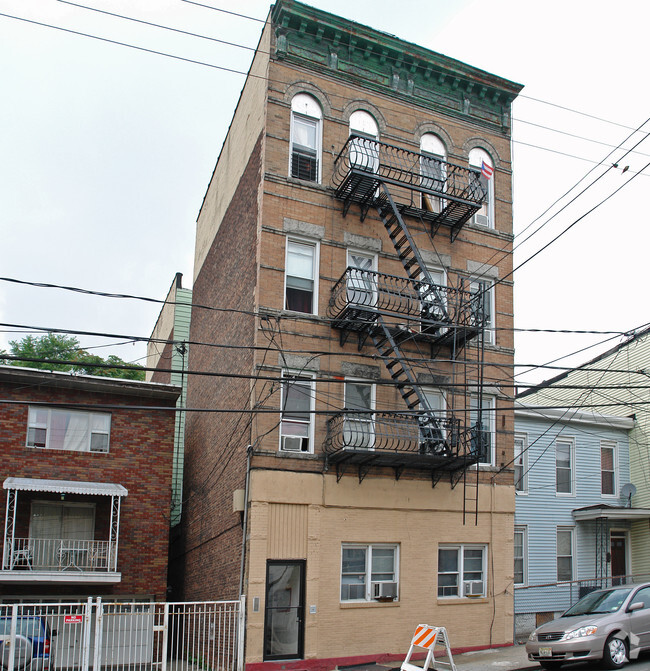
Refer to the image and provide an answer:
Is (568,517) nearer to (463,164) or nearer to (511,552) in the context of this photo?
(511,552)

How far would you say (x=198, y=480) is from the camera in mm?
22781

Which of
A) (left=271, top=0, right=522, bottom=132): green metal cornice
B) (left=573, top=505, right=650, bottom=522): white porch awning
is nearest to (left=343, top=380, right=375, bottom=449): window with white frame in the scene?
(left=271, top=0, right=522, bottom=132): green metal cornice

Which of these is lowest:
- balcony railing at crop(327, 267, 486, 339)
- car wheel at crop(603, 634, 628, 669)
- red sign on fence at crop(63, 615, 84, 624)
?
Result: car wheel at crop(603, 634, 628, 669)

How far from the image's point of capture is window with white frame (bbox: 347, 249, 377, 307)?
59.3 feet

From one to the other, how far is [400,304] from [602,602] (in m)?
7.83

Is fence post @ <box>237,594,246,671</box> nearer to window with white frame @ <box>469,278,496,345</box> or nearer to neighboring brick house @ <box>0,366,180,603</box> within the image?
neighboring brick house @ <box>0,366,180,603</box>

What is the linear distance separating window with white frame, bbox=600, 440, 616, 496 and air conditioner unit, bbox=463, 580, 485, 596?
7368mm

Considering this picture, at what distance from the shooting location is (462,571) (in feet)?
61.6

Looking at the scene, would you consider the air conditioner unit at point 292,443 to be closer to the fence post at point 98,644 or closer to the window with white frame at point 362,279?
the window with white frame at point 362,279

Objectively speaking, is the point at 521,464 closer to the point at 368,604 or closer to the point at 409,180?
the point at 368,604

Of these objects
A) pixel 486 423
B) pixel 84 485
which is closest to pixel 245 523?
pixel 84 485

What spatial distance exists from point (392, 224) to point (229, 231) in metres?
5.36

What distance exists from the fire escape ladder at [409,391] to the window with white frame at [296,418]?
6.38 ft

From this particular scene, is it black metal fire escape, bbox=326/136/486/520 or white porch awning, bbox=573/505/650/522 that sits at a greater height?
black metal fire escape, bbox=326/136/486/520
